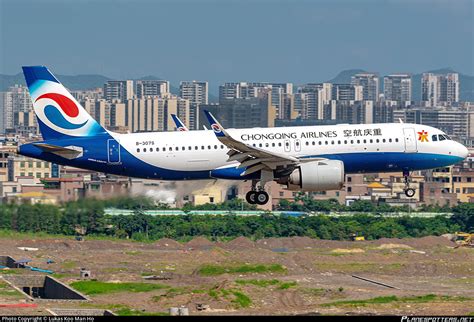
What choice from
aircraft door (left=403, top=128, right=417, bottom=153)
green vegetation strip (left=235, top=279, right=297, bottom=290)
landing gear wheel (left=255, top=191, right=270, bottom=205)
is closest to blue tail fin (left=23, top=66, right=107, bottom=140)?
landing gear wheel (left=255, top=191, right=270, bottom=205)

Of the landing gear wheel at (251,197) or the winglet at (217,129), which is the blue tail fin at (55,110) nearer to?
the winglet at (217,129)

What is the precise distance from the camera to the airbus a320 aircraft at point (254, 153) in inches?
2899

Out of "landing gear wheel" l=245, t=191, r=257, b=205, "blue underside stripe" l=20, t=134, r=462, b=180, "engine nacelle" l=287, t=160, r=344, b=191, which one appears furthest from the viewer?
"landing gear wheel" l=245, t=191, r=257, b=205

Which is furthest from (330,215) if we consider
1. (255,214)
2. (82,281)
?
(82,281)

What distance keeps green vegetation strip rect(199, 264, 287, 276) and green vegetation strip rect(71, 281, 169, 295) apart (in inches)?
258

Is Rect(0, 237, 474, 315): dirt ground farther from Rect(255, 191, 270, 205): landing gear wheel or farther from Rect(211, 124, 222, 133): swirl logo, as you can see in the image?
Rect(211, 124, 222, 133): swirl logo

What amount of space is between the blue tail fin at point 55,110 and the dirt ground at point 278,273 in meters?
9.51

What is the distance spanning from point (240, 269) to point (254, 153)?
27451mm

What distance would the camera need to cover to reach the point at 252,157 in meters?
72.9

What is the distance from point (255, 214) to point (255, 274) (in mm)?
40458

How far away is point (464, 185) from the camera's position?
183000 mm

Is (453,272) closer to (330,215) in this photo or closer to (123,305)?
(123,305)

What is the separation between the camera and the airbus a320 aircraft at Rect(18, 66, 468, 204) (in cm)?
7362

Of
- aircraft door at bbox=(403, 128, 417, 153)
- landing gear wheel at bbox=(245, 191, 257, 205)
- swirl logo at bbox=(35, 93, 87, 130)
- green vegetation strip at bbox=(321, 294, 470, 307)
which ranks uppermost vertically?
swirl logo at bbox=(35, 93, 87, 130)
